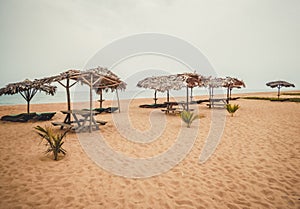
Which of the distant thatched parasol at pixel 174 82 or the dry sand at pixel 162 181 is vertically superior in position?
the distant thatched parasol at pixel 174 82

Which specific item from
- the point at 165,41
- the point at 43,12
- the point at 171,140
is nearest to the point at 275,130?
the point at 171,140

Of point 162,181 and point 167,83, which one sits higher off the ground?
point 167,83

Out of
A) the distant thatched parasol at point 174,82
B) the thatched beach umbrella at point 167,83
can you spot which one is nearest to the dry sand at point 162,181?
the distant thatched parasol at point 174,82

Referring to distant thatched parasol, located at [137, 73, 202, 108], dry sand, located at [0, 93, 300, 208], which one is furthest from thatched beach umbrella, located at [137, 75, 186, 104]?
dry sand, located at [0, 93, 300, 208]

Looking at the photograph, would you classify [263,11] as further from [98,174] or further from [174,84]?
[98,174]

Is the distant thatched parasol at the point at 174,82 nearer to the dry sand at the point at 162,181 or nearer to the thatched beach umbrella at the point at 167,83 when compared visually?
the thatched beach umbrella at the point at 167,83

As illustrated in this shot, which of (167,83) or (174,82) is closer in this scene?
(174,82)

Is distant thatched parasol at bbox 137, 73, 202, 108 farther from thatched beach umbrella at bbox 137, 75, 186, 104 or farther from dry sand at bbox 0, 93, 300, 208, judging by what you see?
dry sand at bbox 0, 93, 300, 208

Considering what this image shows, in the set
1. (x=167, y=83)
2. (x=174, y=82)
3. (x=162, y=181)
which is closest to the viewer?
(x=162, y=181)

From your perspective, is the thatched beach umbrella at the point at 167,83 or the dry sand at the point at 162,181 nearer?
the dry sand at the point at 162,181

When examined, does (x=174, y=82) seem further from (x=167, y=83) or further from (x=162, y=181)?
(x=162, y=181)

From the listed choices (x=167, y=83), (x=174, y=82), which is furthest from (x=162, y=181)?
(x=167, y=83)

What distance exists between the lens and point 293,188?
3.04 meters

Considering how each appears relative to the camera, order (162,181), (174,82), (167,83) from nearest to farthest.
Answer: (162,181) → (174,82) → (167,83)
